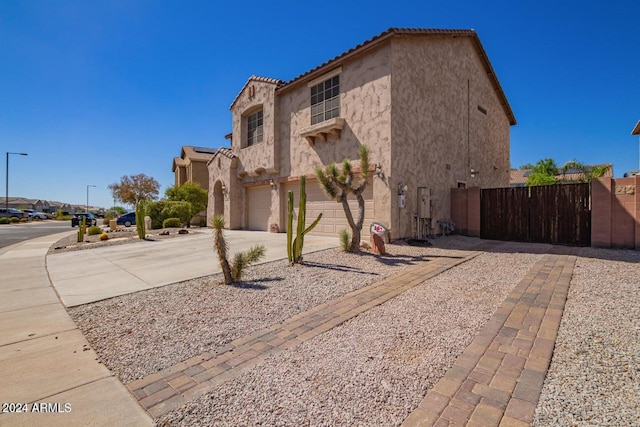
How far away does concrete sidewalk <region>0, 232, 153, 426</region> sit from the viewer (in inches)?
87.3

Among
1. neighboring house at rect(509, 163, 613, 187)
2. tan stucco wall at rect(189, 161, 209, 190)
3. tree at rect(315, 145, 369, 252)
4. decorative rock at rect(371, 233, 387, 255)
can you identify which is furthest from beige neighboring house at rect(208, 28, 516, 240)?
neighboring house at rect(509, 163, 613, 187)

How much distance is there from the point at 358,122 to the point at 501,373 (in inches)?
398

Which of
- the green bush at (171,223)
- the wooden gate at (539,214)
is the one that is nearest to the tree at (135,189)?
the green bush at (171,223)

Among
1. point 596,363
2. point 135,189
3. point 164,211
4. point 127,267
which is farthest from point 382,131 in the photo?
point 135,189

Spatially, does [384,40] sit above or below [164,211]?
above

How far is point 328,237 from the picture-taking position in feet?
41.4

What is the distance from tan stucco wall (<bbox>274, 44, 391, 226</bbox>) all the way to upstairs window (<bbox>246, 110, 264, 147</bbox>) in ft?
10.1

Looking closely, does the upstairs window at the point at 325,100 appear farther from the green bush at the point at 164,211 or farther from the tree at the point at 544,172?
the tree at the point at 544,172

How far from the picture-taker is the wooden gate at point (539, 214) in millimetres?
9960

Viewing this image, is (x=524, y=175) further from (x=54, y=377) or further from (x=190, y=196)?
(x=54, y=377)

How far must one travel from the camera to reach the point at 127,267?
7.51 m

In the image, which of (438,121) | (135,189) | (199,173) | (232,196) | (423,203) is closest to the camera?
(423,203)

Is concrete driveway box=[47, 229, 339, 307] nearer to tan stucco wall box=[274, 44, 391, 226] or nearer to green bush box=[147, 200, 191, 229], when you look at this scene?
tan stucco wall box=[274, 44, 391, 226]

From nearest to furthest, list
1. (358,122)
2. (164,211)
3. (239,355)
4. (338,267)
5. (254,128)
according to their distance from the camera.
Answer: (239,355) < (338,267) < (358,122) < (254,128) < (164,211)
